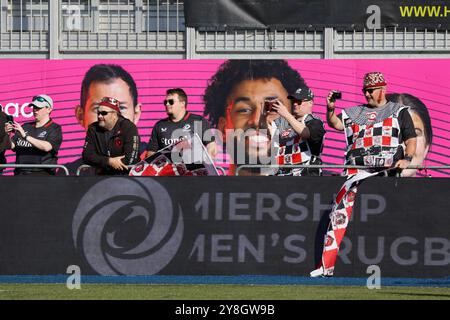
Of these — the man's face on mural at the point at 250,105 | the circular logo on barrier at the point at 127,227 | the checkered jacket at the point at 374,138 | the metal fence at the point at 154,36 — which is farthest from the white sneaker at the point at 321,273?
the metal fence at the point at 154,36

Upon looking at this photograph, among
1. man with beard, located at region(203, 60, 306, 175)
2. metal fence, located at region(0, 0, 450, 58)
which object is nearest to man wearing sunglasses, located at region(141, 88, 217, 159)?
man with beard, located at region(203, 60, 306, 175)

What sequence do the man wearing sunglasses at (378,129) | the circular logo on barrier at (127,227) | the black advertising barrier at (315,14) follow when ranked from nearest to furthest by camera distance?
the man wearing sunglasses at (378,129), the circular logo on barrier at (127,227), the black advertising barrier at (315,14)

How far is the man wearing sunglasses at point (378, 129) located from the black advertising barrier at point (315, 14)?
3.51m

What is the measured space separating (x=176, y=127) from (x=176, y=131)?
9 cm

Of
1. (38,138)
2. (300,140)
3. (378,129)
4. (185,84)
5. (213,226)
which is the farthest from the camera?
(185,84)

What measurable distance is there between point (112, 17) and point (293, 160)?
531 cm

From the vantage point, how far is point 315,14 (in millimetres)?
17062

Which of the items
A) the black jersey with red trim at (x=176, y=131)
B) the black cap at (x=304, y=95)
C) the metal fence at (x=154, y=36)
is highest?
the metal fence at (x=154, y=36)

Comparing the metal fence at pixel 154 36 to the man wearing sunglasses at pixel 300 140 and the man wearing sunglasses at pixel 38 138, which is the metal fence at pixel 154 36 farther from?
the man wearing sunglasses at pixel 300 140

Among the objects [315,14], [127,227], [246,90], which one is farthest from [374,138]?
[246,90]

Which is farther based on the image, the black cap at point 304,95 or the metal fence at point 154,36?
the metal fence at point 154,36

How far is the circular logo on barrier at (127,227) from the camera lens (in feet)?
44.5

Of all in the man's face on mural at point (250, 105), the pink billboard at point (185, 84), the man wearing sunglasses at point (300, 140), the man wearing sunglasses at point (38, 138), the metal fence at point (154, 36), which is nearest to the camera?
the man wearing sunglasses at point (300, 140)

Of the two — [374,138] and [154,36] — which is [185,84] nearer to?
[154,36]
